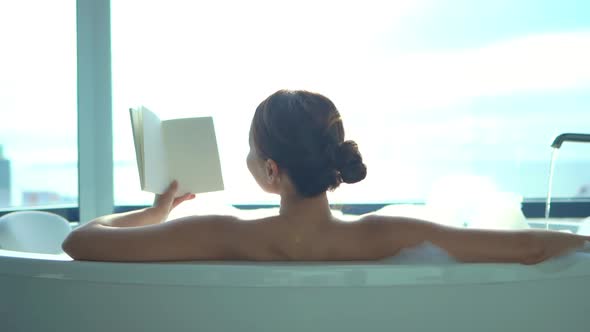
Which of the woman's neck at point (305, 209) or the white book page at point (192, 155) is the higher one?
the white book page at point (192, 155)

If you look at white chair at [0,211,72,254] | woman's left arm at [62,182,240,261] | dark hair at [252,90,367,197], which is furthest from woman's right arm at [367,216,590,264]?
white chair at [0,211,72,254]

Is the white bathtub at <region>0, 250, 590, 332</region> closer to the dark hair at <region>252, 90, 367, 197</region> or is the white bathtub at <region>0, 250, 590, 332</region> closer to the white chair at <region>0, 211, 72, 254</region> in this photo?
the dark hair at <region>252, 90, 367, 197</region>

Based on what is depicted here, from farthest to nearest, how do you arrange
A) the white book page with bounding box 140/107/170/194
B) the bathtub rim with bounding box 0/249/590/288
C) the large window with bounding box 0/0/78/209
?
the large window with bounding box 0/0/78/209 → the white book page with bounding box 140/107/170/194 → the bathtub rim with bounding box 0/249/590/288

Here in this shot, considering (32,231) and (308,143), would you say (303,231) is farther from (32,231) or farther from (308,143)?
(32,231)

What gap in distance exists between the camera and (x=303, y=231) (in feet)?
3.15

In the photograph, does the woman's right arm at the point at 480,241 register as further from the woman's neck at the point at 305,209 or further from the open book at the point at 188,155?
the open book at the point at 188,155

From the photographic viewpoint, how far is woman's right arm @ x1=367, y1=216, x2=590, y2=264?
919 millimetres

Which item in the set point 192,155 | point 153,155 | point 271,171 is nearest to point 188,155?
point 192,155

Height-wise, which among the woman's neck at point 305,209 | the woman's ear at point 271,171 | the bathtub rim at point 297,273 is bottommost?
the bathtub rim at point 297,273

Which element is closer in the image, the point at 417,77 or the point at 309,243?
the point at 309,243

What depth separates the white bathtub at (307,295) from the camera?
85 centimetres

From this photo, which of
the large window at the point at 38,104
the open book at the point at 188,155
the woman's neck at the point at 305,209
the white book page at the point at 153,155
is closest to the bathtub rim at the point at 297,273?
the woman's neck at the point at 305,209

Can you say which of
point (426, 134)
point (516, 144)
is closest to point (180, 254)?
point (426, 134)

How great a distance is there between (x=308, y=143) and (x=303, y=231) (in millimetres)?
144
